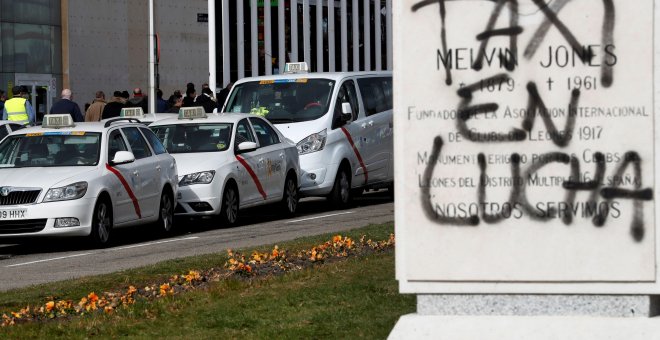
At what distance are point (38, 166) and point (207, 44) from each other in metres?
43.5

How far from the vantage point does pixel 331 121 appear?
2409cm

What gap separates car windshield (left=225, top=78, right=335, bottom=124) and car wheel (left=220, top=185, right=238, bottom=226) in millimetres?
2899

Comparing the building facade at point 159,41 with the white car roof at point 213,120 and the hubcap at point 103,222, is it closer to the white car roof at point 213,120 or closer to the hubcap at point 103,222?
the white car roof at point 213,120

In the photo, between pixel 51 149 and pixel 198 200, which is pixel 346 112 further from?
pixel 51 149

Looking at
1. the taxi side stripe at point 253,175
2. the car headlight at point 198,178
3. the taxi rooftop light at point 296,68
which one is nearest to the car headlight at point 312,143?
the taxi side stripe at point 253,175

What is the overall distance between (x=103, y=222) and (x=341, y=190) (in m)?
6.30

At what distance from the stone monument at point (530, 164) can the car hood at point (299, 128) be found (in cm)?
1666

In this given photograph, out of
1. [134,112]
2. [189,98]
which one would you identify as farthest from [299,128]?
[189,98]

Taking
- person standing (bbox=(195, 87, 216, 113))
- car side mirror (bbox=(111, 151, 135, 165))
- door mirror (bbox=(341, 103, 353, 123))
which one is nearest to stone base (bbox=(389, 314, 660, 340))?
car side mirror (bbox=(111, 151, 135, 165))

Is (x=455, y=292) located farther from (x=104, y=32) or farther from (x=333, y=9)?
(x=333, y=9)

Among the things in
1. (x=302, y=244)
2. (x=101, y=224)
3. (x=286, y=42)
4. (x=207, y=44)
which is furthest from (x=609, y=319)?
(x=286, y=42)

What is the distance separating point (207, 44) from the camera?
6241 centimetres

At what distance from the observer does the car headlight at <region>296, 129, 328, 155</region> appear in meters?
24.1

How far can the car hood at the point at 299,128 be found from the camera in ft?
79.0
